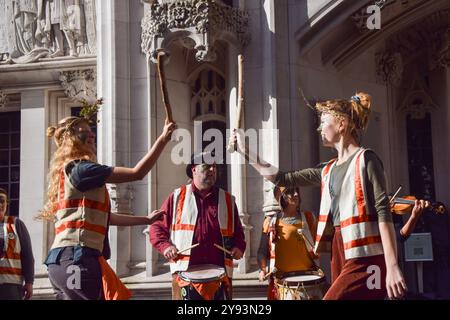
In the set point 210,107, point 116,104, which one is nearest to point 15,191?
point 116,104

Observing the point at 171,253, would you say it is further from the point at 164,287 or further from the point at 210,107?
the point at 210,107

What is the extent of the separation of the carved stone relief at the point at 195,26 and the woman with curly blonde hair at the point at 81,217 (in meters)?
3.84

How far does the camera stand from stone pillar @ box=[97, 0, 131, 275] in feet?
35.2

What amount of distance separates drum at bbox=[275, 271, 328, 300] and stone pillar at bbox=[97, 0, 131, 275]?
269cm

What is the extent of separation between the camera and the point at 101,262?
672 cm

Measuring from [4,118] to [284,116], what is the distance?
484cm

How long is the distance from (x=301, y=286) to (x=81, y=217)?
266 cm

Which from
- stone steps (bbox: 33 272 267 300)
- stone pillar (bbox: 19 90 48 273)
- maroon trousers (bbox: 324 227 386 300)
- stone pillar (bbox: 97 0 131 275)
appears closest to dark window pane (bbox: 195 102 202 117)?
stone pillar (bbox: 97 0 131 275)

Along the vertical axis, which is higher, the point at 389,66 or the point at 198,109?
the point at 389,66

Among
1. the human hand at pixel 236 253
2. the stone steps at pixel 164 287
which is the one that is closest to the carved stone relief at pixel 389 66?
the stone steps at pixel 164 287

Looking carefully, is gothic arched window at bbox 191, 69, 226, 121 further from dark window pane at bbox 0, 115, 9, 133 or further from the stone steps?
dark window pane at bbox 0, 115, 9, 133

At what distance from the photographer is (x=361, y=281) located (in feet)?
19.4
